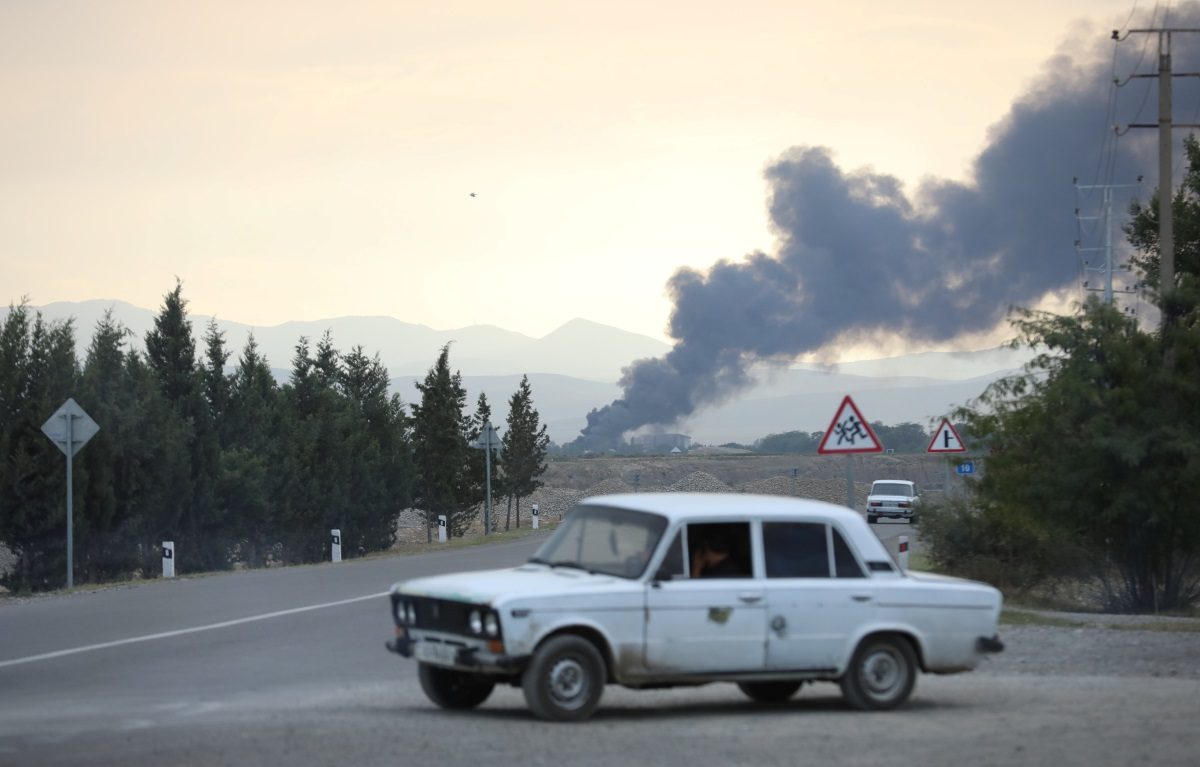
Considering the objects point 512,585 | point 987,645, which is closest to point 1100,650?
point 987,645

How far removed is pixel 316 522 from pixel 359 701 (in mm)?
43257

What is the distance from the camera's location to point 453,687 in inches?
456

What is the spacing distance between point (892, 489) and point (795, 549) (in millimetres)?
46192

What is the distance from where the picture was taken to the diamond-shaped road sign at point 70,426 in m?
27.7

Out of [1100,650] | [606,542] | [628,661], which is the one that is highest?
[606,542]

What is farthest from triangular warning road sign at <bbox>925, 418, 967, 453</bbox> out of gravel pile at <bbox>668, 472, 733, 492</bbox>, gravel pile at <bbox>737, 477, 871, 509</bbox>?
gravel pile at <bbox>737, 477, 871, 509</bbox>

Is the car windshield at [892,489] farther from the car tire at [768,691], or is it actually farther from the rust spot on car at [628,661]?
the rust spot on car at [628,661]

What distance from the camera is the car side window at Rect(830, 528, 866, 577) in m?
11.6

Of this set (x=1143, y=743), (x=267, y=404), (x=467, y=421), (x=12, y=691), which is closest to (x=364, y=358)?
(x=467, y=421)

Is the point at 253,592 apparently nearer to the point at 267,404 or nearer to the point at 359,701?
the point at 359,701

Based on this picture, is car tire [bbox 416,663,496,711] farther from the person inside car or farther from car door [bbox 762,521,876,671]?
car door [bbox 762,521,876,671]

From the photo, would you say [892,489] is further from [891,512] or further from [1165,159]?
[1165,159]

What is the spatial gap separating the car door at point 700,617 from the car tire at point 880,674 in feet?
2.83

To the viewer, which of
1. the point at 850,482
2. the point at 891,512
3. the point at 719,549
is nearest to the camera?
the point at 719,549
